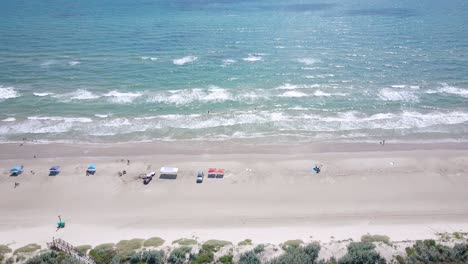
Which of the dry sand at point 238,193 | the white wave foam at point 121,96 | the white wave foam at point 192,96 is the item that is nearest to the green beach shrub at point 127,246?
the dry sand at point 238,193

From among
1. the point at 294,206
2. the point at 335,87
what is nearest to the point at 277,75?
the point at 335,87

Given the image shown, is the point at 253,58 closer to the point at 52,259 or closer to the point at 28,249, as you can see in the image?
the point at 28,249

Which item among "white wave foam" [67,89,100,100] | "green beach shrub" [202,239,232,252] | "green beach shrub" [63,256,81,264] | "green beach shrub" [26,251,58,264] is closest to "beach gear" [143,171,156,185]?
"green beach shrub" [202,239,232,252]

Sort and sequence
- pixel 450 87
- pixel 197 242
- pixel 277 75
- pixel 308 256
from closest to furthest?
pixel 308 256, pixel 197 242, pixel 450 87, pixel 277 75

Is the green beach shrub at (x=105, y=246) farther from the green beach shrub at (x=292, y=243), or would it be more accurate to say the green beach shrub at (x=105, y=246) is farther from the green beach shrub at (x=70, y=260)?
the green beach shrub at (x=292, y=243)

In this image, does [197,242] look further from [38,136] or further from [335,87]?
[335,87]
